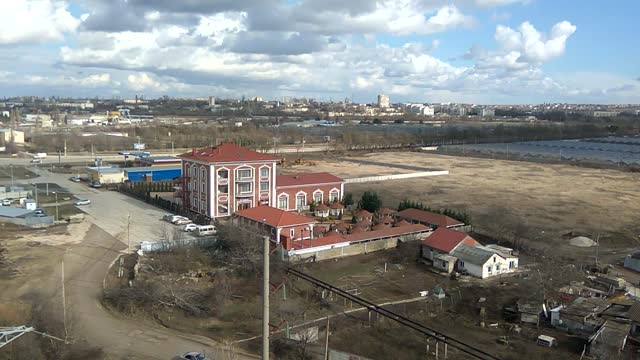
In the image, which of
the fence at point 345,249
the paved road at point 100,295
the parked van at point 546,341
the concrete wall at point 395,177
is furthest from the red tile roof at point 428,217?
the concrete wall at point 395,177

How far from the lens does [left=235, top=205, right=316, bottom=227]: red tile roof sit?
17.9 metres

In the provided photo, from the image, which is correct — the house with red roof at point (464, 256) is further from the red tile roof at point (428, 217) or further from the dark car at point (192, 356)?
the dark car at point (192, 356)

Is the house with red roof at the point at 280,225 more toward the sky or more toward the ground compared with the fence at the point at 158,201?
more toward the sky

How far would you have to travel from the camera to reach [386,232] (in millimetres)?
18750

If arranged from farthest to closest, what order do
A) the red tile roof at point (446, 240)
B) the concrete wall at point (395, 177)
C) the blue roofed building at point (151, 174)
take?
the concrete wall at point (395, 177)
the blue roofed building at point (151, 174)
the red tile roof at point (446, 240)

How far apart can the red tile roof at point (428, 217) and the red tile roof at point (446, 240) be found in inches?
90.6

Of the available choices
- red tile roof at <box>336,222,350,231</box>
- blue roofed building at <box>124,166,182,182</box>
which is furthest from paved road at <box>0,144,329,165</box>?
red tile roof at <box>336,222,350,231</box>

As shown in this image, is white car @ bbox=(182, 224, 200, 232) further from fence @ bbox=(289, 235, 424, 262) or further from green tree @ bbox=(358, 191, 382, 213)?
green tree @ bbox=(358, 191, 382, 213)

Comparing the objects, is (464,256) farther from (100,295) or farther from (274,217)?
(100,295)

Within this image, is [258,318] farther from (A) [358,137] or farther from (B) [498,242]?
(A) [358,137]

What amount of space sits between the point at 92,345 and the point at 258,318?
347 centimetres

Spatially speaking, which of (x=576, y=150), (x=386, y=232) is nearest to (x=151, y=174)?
(x=386, y=232)

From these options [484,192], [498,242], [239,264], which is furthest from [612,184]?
[239,264]

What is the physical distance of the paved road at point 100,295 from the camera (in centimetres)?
1073
